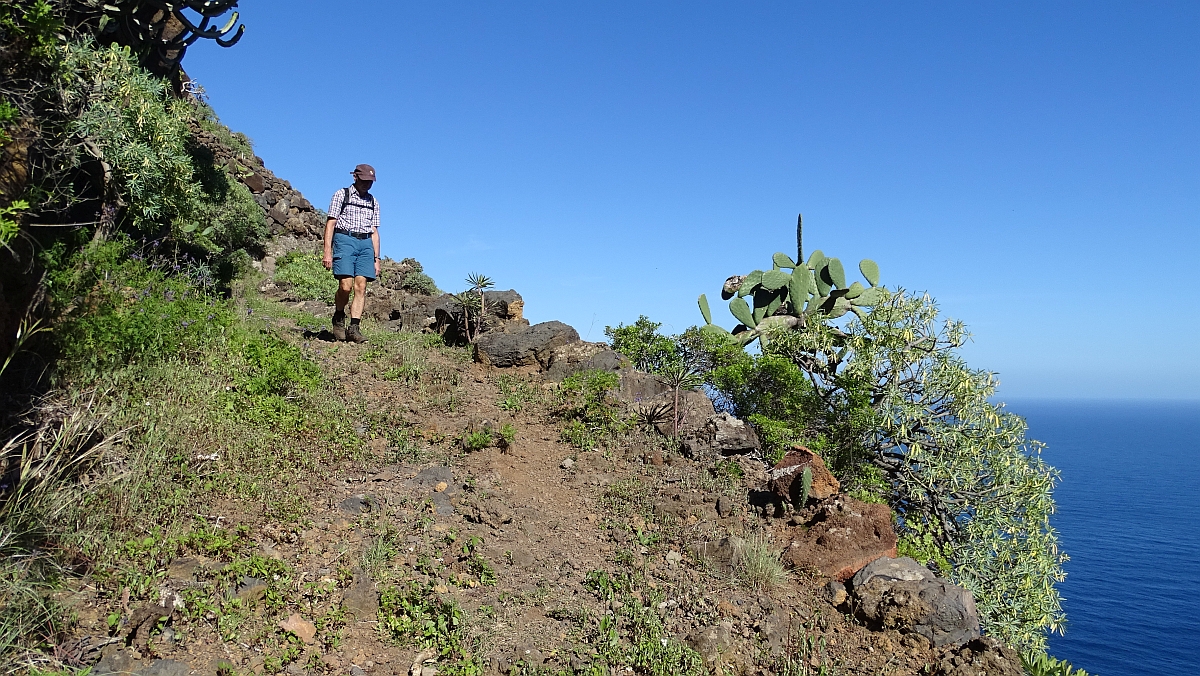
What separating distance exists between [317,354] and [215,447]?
277 centimetres

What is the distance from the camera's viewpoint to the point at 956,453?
22.9 ft

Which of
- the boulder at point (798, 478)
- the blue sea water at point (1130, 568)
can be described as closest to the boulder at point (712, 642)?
the boulder at point (798, 478)

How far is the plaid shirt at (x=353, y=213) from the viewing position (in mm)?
7922

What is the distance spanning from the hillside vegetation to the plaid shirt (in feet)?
4.73

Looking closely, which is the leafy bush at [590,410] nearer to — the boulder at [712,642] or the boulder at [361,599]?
the boulder at [712,642]

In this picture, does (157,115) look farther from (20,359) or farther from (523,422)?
(523,422)

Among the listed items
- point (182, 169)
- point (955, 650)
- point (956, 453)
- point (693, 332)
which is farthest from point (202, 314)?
point (956, 453)

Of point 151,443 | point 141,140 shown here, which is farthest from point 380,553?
point 141,140

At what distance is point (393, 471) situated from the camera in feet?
17.7

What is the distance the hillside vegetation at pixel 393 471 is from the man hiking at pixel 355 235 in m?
0.85

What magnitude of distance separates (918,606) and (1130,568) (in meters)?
51.7

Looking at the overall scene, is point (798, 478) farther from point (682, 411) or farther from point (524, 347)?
point (524, 347)

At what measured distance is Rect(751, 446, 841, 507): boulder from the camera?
5832 millimetres

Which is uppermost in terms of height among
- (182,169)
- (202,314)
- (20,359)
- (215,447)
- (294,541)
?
(182,169)
